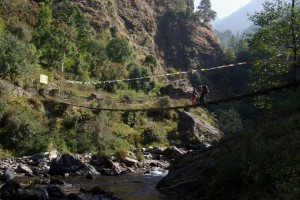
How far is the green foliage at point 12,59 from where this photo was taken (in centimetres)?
2259

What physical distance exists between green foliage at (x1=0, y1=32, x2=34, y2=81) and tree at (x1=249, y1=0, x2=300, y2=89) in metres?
15.0

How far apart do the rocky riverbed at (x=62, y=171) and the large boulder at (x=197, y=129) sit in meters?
5.80

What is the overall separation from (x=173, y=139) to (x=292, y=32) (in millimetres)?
15607

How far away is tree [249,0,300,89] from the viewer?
1593 centimetres

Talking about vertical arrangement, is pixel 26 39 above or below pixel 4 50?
above

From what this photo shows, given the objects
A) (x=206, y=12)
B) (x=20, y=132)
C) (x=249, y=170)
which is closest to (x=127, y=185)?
(x=249, y=170)

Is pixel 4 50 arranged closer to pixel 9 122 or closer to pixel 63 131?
pixel 9 122

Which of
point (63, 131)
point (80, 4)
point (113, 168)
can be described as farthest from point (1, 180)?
point (80, 4)

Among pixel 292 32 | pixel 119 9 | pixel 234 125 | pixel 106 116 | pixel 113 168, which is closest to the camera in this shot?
pixel 292 32

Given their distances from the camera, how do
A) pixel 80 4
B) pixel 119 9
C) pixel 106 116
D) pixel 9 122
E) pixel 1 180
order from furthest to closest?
pixel 119 9, pixel 80 4, pixel 106 116, pixel 9 122, pixel 1 180

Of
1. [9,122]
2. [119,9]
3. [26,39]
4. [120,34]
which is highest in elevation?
[119,9]

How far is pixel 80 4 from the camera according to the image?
2003 inches

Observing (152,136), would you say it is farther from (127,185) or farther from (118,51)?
(118,51)

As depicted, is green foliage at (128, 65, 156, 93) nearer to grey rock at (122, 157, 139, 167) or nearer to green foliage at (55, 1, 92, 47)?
green foliage at (55, 1, 92, 47)
